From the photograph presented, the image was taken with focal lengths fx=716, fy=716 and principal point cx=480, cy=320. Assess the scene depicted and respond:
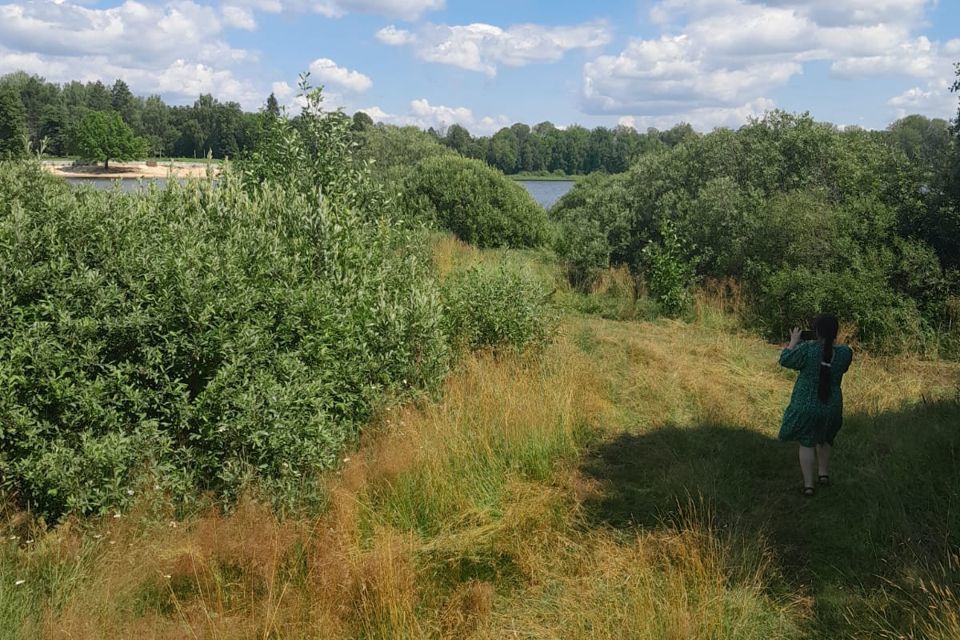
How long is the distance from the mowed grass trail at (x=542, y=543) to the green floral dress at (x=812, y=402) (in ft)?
1.62

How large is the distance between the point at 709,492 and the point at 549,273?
32.4 ft

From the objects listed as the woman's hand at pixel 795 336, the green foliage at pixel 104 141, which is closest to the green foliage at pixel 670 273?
the woman's hand at pixel 795 336

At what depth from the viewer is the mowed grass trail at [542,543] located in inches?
161

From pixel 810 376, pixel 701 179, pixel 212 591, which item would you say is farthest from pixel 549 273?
pixel 212 591

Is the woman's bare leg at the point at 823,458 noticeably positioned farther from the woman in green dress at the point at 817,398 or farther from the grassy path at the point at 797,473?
the grassy path at the point at 797,473

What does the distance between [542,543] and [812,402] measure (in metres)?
2.53

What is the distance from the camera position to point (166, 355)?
5.62m

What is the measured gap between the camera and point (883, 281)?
10602 millimetres

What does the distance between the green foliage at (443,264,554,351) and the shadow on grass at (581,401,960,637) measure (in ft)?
6.70

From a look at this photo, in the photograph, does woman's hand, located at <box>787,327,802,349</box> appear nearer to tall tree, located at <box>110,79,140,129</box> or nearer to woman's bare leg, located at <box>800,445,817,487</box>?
woman's bare leg, located at <box>800,445,817,487</box>

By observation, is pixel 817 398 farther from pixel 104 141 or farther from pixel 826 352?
pixel 104 141

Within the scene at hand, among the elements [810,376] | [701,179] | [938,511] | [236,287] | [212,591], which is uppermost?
[701,179]

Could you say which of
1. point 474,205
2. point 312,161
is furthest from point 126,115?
point 312,161

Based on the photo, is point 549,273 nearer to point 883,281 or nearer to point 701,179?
point 701,179
